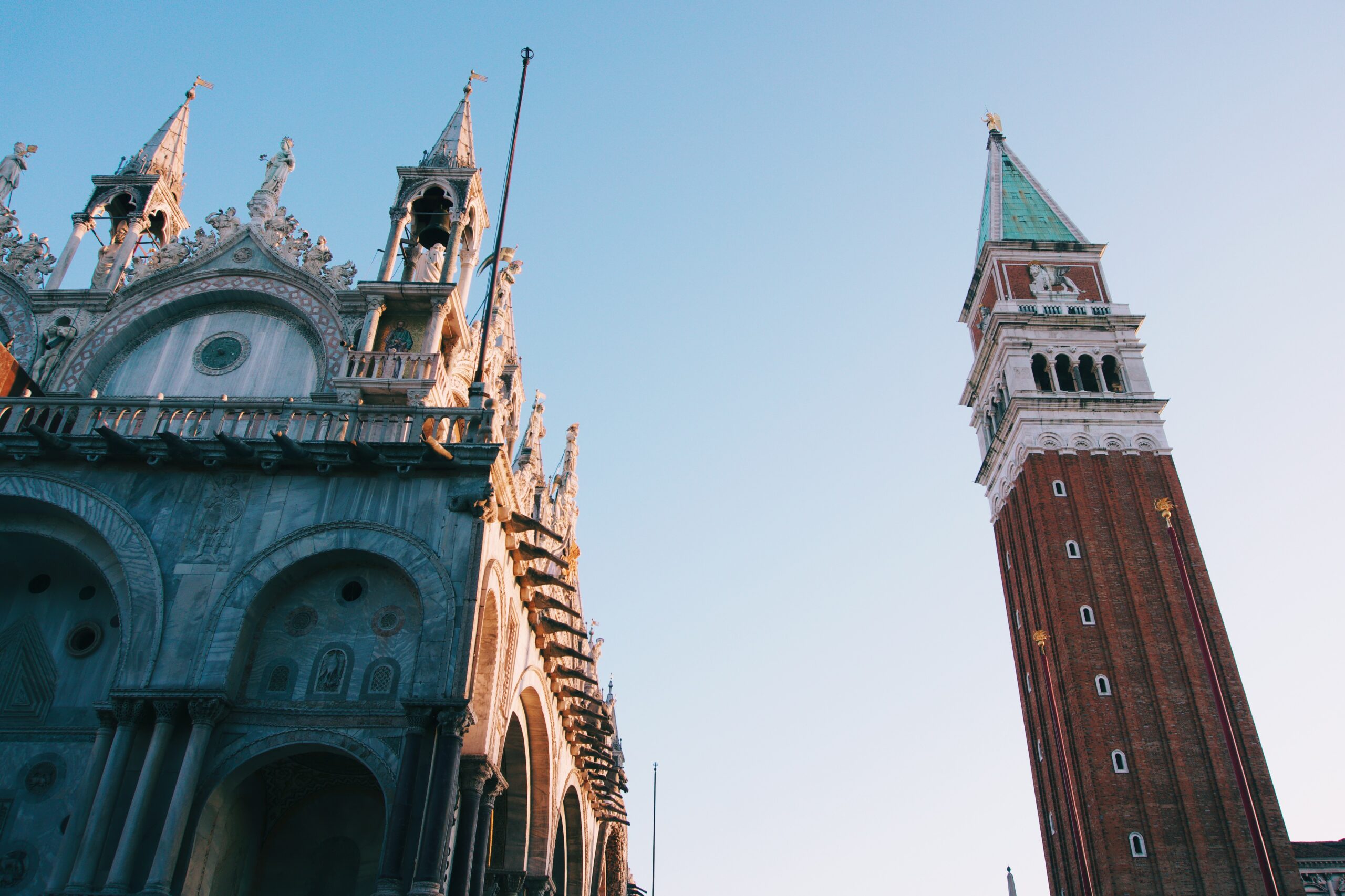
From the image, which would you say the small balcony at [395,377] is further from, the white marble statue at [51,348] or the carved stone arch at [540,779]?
the carved stone arch at [540,779]

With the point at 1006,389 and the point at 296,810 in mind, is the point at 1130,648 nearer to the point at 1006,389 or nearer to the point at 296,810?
the point at 1006,389

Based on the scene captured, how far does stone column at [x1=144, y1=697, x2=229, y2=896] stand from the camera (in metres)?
13.4

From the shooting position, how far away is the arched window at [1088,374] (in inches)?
2115

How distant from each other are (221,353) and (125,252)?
4.34 m

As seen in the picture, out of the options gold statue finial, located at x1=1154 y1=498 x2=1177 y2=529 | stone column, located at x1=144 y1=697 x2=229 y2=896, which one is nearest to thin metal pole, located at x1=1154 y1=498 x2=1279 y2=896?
gold statue finial, located at x1=1154 y1=498 x2=1177 y2=529

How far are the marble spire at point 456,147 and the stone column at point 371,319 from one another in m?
4.69

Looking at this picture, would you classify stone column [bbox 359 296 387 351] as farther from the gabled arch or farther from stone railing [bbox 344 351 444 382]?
the gabled arch

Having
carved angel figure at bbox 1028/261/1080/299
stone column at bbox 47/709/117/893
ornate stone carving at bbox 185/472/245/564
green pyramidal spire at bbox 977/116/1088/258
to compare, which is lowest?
stone column at bbox 47/709/117/893

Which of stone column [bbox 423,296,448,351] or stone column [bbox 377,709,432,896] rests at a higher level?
stone column [bbox 423,296,448,351]

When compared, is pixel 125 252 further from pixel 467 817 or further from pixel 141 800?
pixel 467 817

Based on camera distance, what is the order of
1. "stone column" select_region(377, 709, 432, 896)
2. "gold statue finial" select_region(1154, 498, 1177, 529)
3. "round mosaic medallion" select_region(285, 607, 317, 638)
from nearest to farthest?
"stone column" select_region(377, 709, 432, 896), "round mosaic medallion" select_region(285, 607, 317, 638), "gold statue finial" select_region(1154, 498, 1177, 529)

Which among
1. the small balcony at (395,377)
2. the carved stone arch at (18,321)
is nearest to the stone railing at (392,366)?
the small balcony at (395,377)

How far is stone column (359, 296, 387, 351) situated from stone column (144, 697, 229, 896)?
9.10 m

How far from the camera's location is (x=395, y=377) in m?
21.3
